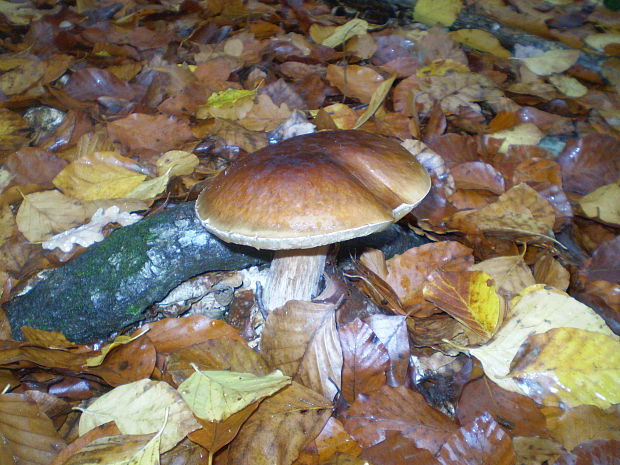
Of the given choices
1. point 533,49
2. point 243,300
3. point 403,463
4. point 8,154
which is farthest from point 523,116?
point 8,154

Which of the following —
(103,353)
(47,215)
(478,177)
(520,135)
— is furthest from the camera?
(520,135)

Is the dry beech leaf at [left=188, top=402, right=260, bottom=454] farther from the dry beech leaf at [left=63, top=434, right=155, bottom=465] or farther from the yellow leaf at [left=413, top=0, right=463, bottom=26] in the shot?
the yellow leaf at [left=413, top=0, right=463, bottom=26]

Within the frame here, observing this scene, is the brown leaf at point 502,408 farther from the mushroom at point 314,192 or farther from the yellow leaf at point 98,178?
the yellow leaf at point 98,178

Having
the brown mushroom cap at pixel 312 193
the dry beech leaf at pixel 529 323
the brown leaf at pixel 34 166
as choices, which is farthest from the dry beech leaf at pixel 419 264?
the brown leaf at pixel 34 166

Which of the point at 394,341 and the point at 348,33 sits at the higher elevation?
the point at 348,33

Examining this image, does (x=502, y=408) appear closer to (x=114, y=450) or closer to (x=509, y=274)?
(x=509, y=274)

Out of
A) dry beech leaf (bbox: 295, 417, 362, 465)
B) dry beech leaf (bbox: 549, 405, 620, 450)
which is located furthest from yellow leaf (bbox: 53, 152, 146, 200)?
dry beech leaf (bbox: 549, 405, 620, 450)

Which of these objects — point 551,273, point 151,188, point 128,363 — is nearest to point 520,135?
point 551,273
